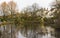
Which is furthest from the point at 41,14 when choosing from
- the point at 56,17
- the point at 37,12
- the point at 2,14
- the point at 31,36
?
the point at 31,36

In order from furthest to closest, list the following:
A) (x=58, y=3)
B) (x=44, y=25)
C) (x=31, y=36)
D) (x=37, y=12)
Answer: (x=37, y=12), (x=44, y=25), (x=58, y=3), (x=31, y=36)

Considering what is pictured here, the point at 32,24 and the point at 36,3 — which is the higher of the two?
the point at 36,3

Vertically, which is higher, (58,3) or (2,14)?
(58,3)

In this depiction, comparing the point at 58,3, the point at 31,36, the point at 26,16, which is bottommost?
the point at 31,36

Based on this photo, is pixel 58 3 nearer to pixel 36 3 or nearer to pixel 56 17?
pixel 56 17

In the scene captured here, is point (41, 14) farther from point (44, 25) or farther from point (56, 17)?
point (56, 17)

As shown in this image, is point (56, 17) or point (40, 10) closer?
point (56, 17)

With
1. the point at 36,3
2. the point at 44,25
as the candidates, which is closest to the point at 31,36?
the point at 44,25

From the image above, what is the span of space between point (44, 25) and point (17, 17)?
0.98 meters

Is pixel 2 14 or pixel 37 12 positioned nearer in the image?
pixel 37 12

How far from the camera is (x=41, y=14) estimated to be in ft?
18.5

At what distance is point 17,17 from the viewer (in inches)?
219

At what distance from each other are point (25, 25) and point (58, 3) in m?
1.37

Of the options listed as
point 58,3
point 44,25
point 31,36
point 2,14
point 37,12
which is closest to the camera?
point 31,36
